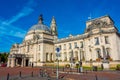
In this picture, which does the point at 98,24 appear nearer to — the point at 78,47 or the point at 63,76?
the point at 78,47

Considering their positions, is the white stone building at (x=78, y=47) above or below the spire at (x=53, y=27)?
below

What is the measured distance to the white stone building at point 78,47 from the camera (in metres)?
47.4

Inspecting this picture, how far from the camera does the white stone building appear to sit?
4738cm

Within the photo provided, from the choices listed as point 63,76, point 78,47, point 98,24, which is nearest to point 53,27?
point 78,47

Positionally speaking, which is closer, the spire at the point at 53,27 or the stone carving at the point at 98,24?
the stone carving at the point at 98,24

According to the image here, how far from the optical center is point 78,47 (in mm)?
59125

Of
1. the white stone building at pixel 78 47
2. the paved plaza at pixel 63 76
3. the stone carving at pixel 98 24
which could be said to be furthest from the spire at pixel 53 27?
the paved plaza at pixel 63 76

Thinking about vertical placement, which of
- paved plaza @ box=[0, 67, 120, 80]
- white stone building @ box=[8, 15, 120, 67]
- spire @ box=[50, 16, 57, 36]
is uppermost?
spire @ box=[50, 16, 57, 36]

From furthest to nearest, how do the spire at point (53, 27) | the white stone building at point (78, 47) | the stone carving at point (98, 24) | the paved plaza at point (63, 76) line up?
the spire at point (53, 27)
the stone carving at point (98, 24)
the white stone building at point (78, 47)
the paved plaza at point (63, 76)

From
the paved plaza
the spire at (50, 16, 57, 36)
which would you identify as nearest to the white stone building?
the spire at (50, 16, 57, 36)

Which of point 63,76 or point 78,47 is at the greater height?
point 78,47

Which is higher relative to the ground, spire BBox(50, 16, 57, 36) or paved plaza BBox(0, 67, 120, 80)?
spire BBox(50, 16, 57, 36)

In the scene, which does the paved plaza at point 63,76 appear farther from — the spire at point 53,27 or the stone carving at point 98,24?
the spire at point 53,27

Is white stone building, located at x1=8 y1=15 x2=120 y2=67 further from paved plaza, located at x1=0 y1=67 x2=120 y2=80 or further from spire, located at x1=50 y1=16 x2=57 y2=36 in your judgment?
paved plaza, located at x1=0 y1=67 x2=120 y2=80
